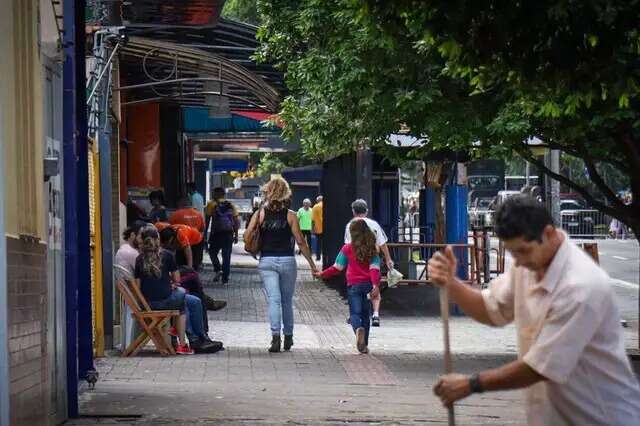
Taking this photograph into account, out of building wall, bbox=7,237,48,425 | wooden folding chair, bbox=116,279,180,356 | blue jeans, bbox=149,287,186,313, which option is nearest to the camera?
building wall, bbox=7,237,48,425

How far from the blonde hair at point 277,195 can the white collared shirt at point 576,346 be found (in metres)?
9.90

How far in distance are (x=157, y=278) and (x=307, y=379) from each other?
287 centimetres

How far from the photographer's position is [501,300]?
5.49 metres

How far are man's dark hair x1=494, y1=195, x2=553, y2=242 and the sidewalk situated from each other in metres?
4.87

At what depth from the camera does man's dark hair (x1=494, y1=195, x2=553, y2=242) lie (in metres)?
4.98

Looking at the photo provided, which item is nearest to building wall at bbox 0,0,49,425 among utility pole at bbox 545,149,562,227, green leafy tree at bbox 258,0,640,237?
green leafy tree at bbox 258,0,640,237

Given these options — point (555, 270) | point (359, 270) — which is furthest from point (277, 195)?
point (555, 270)

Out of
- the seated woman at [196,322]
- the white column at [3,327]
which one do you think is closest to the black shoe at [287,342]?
the seated woman at [196,322]

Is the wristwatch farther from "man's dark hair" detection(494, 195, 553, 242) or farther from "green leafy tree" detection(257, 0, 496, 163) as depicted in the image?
"green leafy tree" detection(257, 0, 496, 163)

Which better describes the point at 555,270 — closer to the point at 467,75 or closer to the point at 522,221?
the point at 522,221

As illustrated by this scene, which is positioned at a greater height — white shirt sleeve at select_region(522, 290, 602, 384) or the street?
white shirt sleeve at select_region(522, 290, 602, 384)

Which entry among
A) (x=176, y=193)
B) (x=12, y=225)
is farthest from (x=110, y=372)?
(x=176, y=193)

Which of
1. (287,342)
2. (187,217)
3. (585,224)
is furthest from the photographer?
(585,224)

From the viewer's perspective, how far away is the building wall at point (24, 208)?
23.9ft
